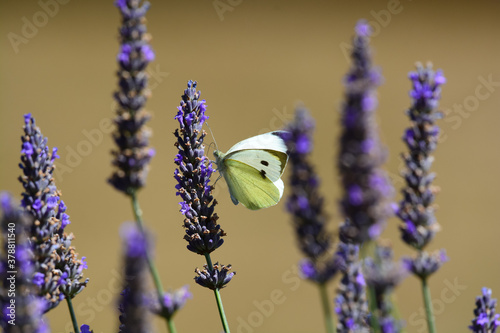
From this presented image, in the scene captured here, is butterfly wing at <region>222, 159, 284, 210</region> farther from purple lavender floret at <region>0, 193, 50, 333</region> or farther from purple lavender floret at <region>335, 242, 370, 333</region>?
purple lavender floret at <region>0, 193, 50, 333</region>

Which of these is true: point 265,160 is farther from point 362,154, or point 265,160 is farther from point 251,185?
point 362,154

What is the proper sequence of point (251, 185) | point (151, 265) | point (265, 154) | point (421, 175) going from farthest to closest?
point (251, 185)
point (265, 154)
point (421, 175)
point (151, 265)

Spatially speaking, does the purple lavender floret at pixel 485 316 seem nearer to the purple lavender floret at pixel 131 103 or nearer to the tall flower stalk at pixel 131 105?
the tall flower stalk at pixel 131 105

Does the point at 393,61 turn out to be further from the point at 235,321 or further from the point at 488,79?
the point at 235,321

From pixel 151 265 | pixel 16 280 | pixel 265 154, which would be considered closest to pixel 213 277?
pixel 151 265

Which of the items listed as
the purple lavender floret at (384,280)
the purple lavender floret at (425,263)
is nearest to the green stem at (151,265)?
the purple lavender floret at (384,280)

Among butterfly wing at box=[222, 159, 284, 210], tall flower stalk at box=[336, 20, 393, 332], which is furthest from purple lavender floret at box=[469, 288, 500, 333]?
butterfly wing at box=[222, 159, 284, 210]
